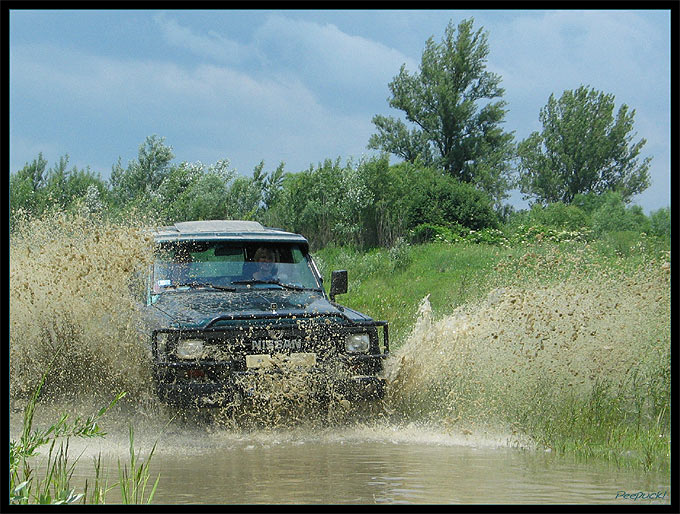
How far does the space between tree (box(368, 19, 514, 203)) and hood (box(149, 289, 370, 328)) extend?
45765 mm

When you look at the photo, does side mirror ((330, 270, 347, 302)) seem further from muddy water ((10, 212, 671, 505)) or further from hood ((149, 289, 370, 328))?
muddy water ((10, 212, 671, 505))

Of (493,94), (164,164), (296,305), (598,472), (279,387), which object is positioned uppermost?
(493,94)

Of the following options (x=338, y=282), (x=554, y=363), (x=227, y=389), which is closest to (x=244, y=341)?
(x=227, y=389)

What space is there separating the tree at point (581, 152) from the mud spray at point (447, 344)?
49919mm

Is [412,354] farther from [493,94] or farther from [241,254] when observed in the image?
[493,94]

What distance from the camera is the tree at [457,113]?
53.8 metres

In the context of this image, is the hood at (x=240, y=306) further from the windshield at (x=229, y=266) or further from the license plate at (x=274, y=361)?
the license plate at (x=274, y=361)

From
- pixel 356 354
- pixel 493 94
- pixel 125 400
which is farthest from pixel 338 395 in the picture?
pixel 493 94

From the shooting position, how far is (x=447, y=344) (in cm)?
863

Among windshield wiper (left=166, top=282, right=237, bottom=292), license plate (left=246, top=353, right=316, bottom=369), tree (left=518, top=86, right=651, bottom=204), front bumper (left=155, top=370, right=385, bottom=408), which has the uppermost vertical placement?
tree (left=518, top=86, right=651, bottom=204)

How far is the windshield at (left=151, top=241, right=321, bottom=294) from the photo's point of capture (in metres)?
8.47

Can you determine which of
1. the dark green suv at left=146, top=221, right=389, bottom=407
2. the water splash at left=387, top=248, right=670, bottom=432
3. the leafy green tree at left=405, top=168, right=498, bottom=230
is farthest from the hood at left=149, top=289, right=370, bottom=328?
the leafy green tree at left=405, top=168, right=498, bottom=230

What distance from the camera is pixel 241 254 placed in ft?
29.0

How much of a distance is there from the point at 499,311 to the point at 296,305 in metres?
2.27
